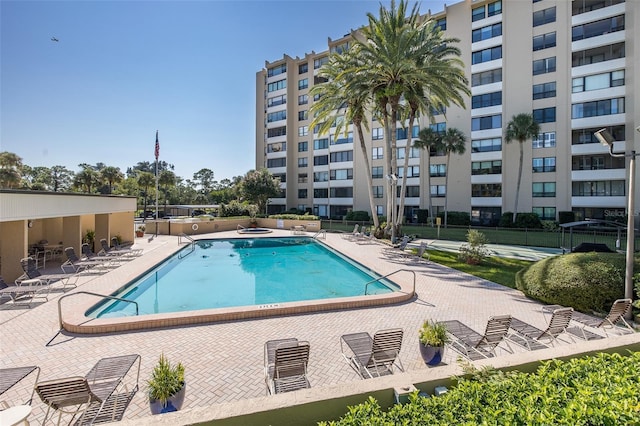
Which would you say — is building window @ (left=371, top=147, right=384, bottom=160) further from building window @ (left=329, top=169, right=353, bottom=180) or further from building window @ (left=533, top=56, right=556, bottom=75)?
building window @ (left=533, top=56, right=556, bottom=75)

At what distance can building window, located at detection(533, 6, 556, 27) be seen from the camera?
34469 millimetres

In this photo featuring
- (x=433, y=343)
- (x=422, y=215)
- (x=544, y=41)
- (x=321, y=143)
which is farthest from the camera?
(x=321, y=143)

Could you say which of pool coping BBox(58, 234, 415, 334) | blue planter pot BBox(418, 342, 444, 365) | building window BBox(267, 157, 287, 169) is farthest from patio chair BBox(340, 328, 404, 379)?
building window BBox(267, 157, 287, 169)

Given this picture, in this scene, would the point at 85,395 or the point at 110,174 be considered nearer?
the point at 85,395

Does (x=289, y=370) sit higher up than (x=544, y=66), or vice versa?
(x=544, y=66)

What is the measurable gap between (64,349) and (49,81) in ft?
56.0

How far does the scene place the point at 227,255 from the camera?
2228cm

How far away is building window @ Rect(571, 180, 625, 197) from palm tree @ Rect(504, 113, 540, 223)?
5659 millimetres

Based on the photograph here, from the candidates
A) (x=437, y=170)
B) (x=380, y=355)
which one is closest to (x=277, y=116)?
(x=437, y=170)

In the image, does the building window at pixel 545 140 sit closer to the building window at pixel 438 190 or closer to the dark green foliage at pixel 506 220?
the dark green foliage at pixel 506 220

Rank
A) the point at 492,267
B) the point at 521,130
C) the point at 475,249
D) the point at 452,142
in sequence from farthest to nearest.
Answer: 1. the point at 452,142
2. the point at 521,130
3. the point at 475,249
4. the point at 492,267

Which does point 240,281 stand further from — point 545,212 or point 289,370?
point 545,212

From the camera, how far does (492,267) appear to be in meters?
16.5

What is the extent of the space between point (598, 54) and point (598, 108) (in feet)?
19.7
